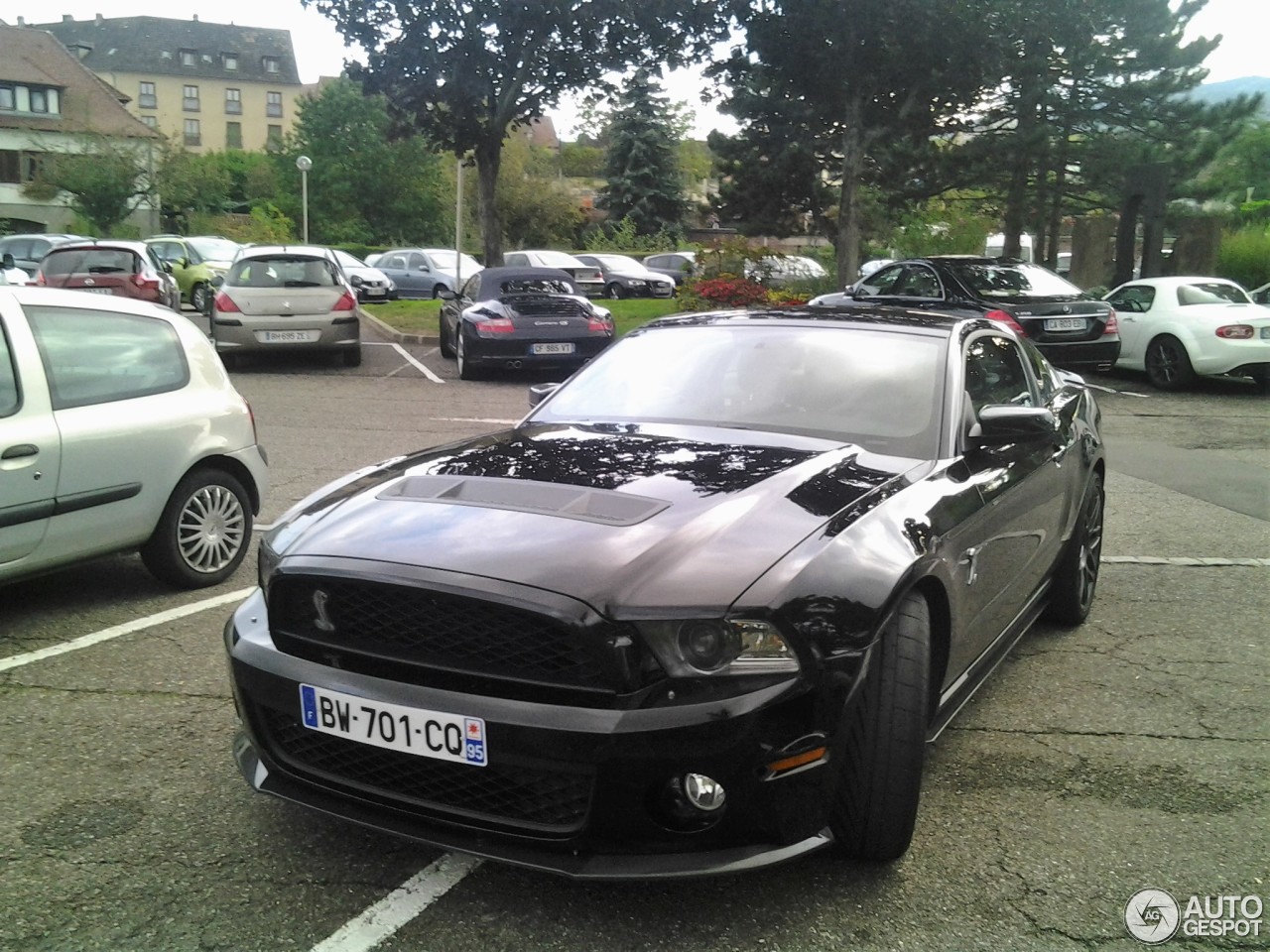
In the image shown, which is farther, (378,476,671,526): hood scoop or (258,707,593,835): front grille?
(378,476,671,526): hood scoop

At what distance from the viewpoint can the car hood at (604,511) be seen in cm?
280

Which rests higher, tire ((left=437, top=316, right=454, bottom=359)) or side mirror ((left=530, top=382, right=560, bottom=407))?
side mirror ((left=530, top=382, right=560, bottom=407))

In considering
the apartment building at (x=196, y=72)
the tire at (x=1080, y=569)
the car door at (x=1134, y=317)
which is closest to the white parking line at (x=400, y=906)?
the tire at (x=1080, y=569)

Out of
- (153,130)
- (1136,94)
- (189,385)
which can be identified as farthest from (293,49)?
(189,385)

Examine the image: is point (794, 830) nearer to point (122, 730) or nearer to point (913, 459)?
point (913, 459)

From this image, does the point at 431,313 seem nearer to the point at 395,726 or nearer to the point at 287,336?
the point at 287,336

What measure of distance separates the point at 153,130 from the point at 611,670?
64093 mm

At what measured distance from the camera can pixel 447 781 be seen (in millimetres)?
2814

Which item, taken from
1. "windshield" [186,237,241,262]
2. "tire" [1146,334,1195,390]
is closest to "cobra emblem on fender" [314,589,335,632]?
"tire" [1146,334,1195,390]

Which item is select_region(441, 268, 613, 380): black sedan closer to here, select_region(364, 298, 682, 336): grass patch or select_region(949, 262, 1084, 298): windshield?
select_region(364, 298, 682, 336): grass patch

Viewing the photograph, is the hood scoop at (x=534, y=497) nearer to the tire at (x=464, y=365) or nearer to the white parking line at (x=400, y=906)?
the white parking line at (x=400, y=906)

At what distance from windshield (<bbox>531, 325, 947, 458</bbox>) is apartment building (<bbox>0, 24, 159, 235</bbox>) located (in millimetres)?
57495

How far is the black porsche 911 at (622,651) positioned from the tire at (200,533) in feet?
6.93

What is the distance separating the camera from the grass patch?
807 inches
